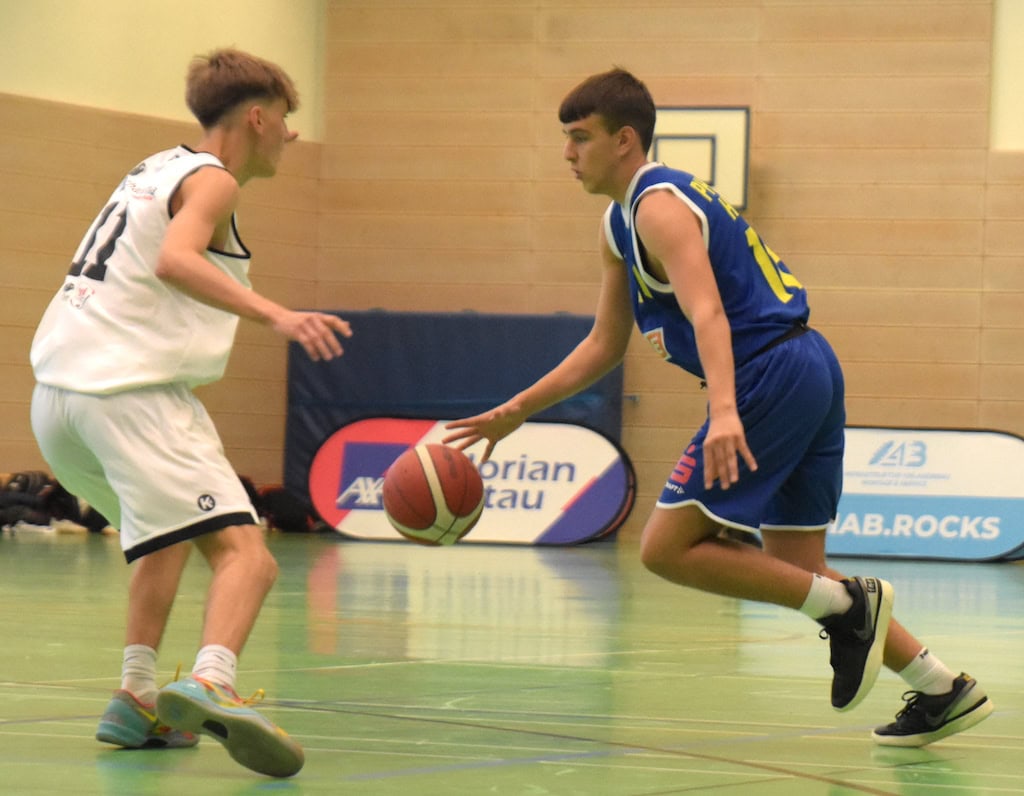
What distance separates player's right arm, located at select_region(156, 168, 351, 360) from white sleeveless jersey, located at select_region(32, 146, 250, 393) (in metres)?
0.06

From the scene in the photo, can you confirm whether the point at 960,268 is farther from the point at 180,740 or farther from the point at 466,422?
the point at 180,740

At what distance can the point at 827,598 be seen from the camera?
3.95 metres

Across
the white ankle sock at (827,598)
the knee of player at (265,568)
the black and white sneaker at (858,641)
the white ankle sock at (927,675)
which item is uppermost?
the knee of player at (265,568)

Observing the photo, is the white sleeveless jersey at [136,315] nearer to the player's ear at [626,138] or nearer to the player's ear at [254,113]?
the player's ear at [254,113]

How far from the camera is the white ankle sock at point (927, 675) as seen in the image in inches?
159

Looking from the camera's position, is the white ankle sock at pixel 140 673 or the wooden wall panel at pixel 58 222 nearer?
the white ankle sock at pixel 140 673

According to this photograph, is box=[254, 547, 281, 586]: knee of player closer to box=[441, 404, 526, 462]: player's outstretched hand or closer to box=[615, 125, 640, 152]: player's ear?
box=[441, 404, 526, 462]: player's outstretched hand

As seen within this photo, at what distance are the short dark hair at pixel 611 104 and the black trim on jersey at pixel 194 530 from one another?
1.30 m

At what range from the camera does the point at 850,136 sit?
13.5m

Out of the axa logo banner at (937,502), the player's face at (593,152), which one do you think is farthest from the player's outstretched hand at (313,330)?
the axa logo banner at (937,502)

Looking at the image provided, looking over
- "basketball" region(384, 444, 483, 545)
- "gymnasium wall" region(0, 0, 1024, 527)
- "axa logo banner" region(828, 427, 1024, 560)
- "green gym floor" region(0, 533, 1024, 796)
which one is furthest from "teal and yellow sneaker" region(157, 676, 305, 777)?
"gymnasium wall" region(0, 0, 1024, 527)

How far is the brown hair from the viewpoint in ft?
12.3

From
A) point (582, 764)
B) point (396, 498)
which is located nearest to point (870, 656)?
point (582, 764)

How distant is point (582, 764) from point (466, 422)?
4.10 feet
